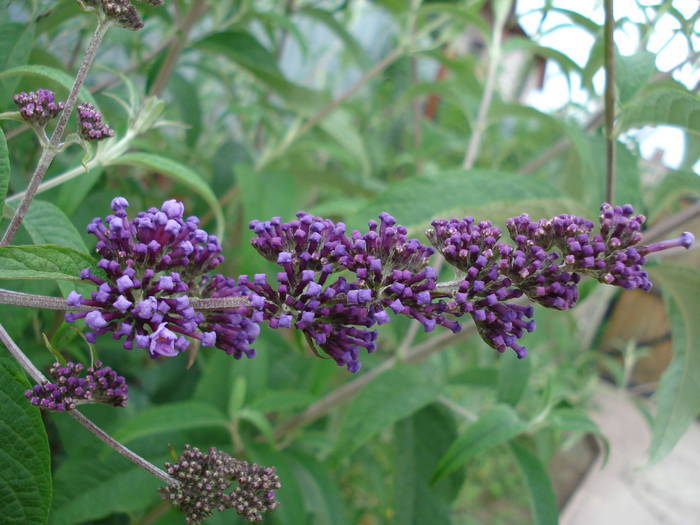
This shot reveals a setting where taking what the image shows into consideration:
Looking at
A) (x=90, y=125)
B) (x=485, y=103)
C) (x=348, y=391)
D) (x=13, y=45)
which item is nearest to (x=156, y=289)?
(x=90, y=125)

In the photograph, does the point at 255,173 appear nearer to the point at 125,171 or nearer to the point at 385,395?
the point at 125,171

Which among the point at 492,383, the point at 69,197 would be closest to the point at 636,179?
the point at 492,383

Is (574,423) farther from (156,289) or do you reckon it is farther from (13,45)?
(13,45)

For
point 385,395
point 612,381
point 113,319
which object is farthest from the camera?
point 612,381

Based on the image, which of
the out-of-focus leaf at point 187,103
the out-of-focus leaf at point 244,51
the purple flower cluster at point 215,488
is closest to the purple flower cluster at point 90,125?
the purple flower cluster at point 215,488

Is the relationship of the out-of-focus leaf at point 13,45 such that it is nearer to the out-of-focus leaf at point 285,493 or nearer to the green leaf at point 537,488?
the out-of-focus leaf at point 285,493
